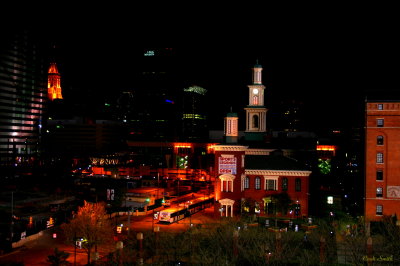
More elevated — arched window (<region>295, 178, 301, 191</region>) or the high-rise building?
the high-rise building

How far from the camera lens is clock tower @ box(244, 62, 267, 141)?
92250mm

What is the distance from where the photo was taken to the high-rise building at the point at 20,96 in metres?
132

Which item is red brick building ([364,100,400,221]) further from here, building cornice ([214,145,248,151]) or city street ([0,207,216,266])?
city street ([0,207,216,266])

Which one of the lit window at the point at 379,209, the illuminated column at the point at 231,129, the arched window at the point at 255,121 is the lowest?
the lit window at the point at 379,209

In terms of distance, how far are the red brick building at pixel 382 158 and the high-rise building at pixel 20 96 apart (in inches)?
3743

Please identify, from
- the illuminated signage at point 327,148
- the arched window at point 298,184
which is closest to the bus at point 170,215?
the arched window at point 298,184

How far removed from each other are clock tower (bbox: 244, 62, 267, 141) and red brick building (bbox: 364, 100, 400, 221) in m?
30.2

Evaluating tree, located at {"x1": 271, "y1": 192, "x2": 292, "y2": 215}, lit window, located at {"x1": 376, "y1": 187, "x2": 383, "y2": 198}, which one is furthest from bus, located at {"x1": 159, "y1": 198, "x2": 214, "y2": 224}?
lit window, located at {"x1": 376, "y1": 187, "x2": 383, "y2": 198}

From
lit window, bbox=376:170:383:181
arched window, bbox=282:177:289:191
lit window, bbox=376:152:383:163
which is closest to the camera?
lit window, bbox=376:170:383:181

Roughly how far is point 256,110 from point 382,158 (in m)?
32.6

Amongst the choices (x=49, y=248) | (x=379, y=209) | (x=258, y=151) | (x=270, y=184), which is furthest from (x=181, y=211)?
(x=379, y=209)

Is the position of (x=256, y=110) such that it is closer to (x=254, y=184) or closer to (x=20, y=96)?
(x=254, y=184)

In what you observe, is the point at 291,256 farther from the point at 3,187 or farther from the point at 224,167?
the point at 3,187

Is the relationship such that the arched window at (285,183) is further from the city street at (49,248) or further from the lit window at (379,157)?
the city street at (49,248)
